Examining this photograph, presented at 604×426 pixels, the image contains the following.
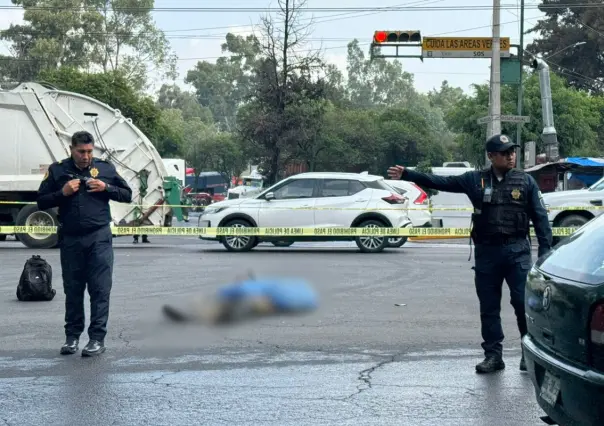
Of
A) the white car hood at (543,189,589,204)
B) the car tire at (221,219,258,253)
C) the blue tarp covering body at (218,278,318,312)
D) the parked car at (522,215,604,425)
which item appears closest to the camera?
the parked car at (522,215,604,425)

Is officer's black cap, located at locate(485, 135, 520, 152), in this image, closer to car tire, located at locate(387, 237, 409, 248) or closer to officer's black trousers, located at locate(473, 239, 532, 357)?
officer's black trousers, located at locate(473, 239, 532, 357)

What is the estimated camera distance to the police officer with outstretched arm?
7492 millimetres

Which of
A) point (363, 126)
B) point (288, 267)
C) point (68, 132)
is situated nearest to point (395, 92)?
point (363, 126)

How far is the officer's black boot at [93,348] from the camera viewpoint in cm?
824

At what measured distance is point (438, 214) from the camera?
39.9 m

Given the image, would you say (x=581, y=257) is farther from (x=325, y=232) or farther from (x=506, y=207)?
(x=325, y=232)

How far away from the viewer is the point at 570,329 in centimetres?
466

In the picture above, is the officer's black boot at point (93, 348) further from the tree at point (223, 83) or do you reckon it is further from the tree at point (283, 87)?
the tree at point (223, 83)

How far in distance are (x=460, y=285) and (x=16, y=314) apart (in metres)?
6.01

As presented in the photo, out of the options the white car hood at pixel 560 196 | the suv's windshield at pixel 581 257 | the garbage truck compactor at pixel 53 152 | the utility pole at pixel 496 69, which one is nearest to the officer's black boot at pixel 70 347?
the suv's windshield at pixel 581 257

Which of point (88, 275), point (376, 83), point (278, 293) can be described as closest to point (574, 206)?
point (278, 293)

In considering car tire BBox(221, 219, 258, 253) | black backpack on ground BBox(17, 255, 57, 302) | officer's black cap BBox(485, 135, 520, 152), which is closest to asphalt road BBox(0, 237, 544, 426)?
black backpack on ground BBox(17, 255, 57, 302)

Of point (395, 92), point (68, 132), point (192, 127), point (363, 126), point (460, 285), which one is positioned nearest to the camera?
point (460, 285)

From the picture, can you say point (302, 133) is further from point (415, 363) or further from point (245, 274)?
point (415, 363)
